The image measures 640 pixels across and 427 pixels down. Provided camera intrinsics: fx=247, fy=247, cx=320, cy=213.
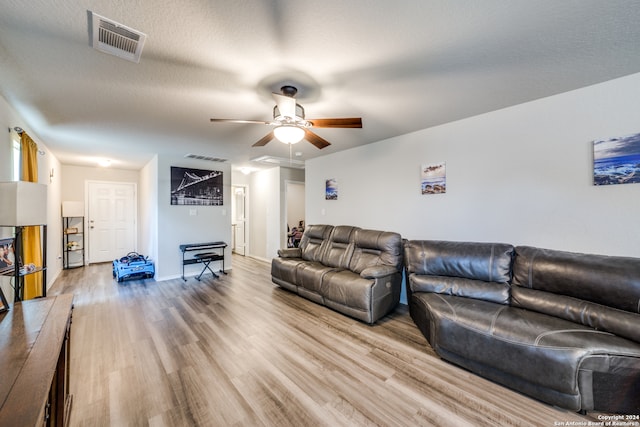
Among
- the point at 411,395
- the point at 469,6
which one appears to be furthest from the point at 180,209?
the point at 469,6

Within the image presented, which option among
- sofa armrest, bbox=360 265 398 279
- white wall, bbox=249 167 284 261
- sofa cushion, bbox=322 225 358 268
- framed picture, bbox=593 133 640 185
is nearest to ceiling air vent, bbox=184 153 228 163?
white wall, bbox=249 167 284 261

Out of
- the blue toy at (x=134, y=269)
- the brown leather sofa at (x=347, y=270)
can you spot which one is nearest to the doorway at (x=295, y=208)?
the brown leather sofa at (x=347, y=270)

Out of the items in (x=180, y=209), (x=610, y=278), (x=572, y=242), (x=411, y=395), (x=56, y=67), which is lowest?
(x=411, y=395)

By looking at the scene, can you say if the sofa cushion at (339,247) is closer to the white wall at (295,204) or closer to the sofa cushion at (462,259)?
the sofa cushion at (462,259)

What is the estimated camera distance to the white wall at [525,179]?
217cm

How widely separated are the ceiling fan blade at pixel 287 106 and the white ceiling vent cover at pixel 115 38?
95cm

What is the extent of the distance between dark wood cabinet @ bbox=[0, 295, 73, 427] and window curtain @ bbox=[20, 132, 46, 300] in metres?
1.70

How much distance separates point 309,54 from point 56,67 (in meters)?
1.92

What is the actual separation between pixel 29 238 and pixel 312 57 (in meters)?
3.69

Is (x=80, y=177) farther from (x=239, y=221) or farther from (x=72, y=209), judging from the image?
(x=239, y=221)

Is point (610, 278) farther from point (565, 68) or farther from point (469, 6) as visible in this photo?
point (469, 6)

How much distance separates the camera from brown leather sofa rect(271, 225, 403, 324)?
9.68 ft

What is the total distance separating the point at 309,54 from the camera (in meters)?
1.77

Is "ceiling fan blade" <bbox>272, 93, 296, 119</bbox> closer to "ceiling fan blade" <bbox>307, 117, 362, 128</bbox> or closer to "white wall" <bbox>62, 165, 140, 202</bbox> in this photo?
"ceiling fan blade" <bbox>307, 117, 362, 128</bbox>
